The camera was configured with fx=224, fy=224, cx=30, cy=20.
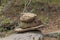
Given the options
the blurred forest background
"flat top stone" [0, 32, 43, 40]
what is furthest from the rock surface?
the blurred forest background

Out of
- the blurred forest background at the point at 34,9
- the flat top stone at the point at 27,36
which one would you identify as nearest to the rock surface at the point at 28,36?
the flat top stone at the point at 27,36

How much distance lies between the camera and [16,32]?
530 centimetres

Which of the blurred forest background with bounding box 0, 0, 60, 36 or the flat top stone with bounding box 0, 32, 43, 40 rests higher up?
the blurred forest background with bounding box 0, 0, 60, 36

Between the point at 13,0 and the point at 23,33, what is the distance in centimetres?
293

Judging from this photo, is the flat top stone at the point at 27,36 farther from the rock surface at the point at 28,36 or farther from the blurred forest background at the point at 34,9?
the blurred forest background at the point at 34,9

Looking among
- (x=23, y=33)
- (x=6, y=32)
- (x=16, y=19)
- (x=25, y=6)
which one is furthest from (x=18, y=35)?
(x=25, y=6)

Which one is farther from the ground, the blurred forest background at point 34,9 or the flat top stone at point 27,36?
the blurred forest background at point 34,9

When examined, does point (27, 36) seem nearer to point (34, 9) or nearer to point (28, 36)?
point (28, 36)

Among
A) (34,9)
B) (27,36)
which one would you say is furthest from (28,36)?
(34,9)

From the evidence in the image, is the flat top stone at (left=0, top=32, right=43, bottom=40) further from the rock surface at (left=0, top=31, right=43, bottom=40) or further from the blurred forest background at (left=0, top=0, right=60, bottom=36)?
the blurred forest background at (left=0, top=0, right=60, bottom=36)

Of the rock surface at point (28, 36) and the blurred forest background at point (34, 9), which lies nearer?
the rock surface at point (28, 36)

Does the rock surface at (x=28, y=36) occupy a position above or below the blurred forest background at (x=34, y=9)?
below

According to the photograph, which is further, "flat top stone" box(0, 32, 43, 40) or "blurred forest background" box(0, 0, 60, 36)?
"blurred forest background" box(0, 0, 60, 36)

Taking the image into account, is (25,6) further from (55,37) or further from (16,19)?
(55,37)
